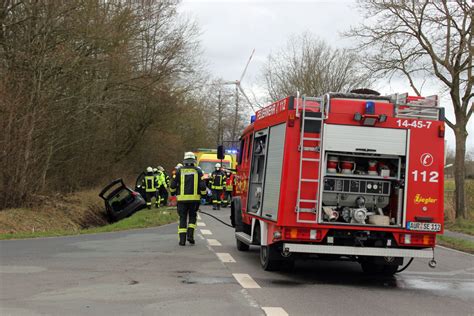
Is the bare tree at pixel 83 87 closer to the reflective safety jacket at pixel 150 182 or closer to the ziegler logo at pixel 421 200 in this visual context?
the reflective safety jacket at pixel 150 182

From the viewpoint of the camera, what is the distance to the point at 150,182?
75.0ft

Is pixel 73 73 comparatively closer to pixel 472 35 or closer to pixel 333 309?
pixel 472 35

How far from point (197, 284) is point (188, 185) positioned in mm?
4296

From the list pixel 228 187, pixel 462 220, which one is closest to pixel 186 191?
pixel 462 220

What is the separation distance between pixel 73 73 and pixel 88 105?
7.00 feet

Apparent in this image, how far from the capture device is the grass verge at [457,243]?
14351 millimetres

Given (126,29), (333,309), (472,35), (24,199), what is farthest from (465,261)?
(126,29)

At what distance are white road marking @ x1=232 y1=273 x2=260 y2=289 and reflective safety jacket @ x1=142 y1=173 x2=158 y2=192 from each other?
14.6 m

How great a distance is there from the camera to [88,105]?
72.4 ft

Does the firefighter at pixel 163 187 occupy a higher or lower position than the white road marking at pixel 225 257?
higher

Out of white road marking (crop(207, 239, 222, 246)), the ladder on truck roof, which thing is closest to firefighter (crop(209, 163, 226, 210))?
white road marking (crop(207, 239, 222, 246))

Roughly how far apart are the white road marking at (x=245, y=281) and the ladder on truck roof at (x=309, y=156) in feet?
3.47

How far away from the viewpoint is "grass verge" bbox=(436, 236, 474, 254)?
1435cm

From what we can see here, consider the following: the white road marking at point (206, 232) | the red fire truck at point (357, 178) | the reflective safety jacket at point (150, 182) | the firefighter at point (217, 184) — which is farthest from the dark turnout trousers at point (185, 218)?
the firefighter at point (217, 184)
